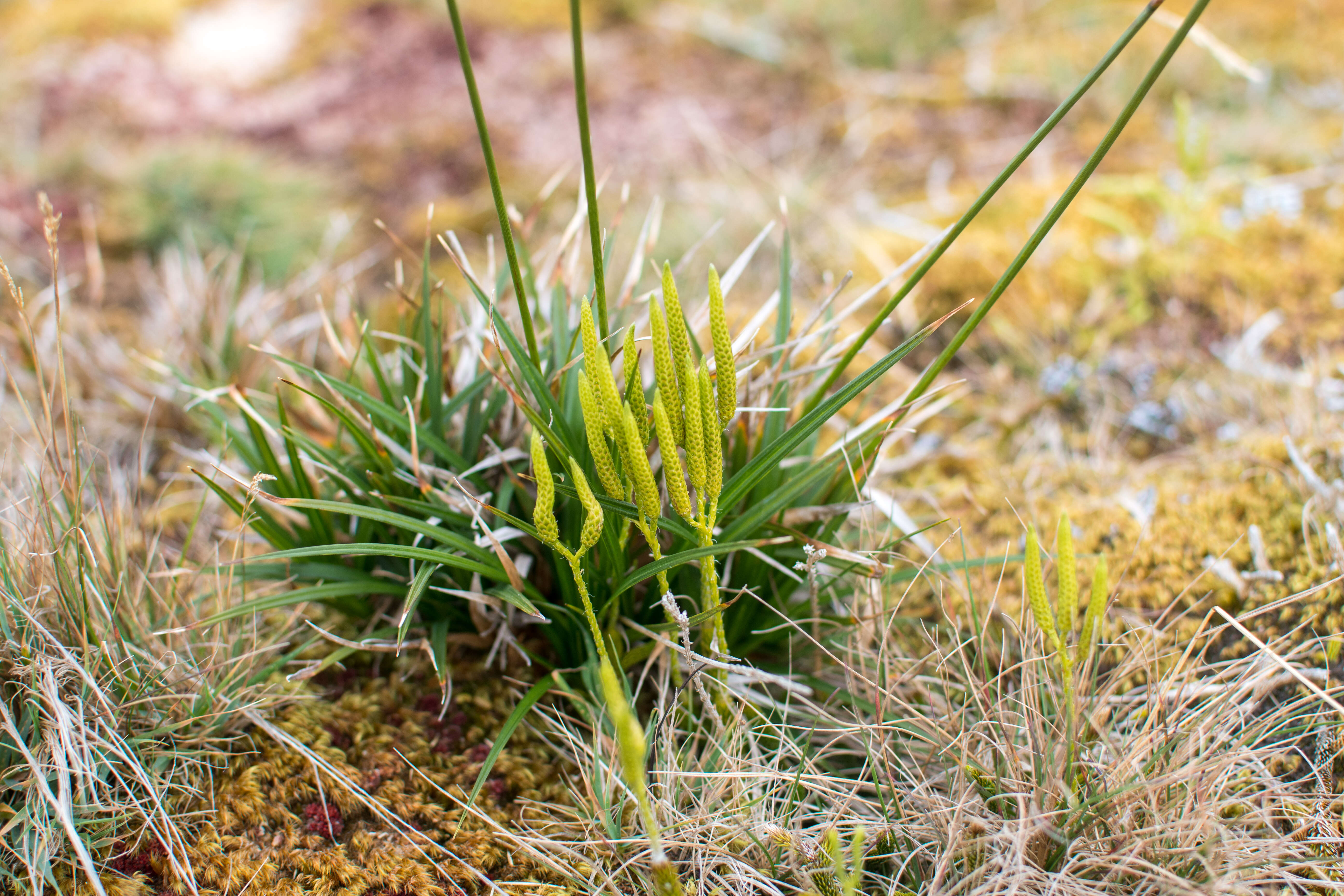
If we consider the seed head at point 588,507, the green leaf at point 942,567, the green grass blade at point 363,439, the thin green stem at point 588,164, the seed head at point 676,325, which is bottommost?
the green leaf at point 942,567

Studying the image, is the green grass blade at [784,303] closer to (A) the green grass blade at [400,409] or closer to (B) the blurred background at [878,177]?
(B) the blurred background at [878,177]

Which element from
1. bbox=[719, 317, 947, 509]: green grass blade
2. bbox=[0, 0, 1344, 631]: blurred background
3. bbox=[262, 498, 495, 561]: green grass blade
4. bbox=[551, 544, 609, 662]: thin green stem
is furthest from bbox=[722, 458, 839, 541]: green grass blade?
bbox=[0, 0, 1344, 631]: blurred background

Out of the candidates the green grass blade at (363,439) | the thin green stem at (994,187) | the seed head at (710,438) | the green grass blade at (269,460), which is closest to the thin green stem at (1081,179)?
the thin green stem at (994,187)

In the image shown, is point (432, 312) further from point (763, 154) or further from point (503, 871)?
point (763, 154)

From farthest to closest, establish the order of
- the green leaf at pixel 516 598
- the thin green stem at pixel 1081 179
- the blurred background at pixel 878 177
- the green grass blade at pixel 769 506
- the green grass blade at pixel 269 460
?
the blurred background at pixel 878 177 → the green grass blade at pixel 269 460 → the green grass blade at pixel 769 506 → the green leaf at pixel 516 598 → the thin green stem at pixel 1081 179

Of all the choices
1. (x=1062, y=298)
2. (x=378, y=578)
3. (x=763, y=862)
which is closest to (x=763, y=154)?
(x=1062, y=298)

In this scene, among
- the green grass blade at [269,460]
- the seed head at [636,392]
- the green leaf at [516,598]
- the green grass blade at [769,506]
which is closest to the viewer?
the seed head at [636,392]

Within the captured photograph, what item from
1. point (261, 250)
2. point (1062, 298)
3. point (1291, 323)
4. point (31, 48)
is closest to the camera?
point (1291, 323)
